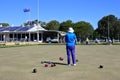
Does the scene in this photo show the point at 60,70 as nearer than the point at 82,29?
Yes

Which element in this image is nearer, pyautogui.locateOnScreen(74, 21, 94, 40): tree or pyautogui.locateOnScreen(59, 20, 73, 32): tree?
pyautogui.locateOnScreen(74, 21, 94, 40): tree

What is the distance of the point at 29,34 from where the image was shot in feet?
269

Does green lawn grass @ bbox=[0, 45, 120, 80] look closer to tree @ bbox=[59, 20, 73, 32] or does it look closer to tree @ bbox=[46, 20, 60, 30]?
tree @ bbox=[59, 20, 73, 32]

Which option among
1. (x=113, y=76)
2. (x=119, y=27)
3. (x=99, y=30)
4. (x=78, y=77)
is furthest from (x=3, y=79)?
(x=99, y=30)

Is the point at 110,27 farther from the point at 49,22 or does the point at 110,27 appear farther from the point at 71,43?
the point at 71,43

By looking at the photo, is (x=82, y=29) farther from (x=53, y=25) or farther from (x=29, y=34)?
(x=29, y=34)

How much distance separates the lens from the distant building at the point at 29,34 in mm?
81356

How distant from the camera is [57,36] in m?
84.0

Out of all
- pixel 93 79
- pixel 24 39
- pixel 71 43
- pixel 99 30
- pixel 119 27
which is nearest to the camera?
pixel 93 79

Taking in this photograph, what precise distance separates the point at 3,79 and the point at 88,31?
4614 inches

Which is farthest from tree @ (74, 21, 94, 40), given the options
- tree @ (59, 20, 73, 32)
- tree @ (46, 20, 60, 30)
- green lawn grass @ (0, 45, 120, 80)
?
green lawn grass @ (0, 45, 120, 80)

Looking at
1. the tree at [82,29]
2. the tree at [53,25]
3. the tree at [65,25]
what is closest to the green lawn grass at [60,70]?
the tree at [82,29]

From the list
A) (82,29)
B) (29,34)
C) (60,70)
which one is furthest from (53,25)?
(60,70)

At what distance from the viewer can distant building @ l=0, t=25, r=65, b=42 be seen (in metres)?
81.4
